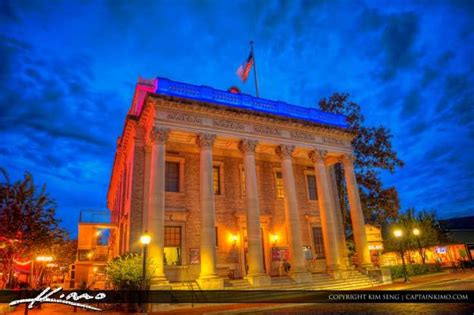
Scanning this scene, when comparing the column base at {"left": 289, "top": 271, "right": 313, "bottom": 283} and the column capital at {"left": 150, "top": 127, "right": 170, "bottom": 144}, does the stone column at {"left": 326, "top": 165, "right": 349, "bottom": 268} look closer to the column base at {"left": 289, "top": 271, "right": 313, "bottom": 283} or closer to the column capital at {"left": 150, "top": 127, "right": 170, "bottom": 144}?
the column base at {"left": 289, "top": 271, "right": 313, "bottom": 283}

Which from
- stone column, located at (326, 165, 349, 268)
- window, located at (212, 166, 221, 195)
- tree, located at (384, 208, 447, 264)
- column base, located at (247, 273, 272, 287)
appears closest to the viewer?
column base, located at (247, 273, 272, 287)

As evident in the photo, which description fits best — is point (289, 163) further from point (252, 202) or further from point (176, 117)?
point (176, 117)

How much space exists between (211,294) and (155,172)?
6514 millimetres

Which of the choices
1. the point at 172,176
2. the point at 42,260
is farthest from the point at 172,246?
the point at 42,260

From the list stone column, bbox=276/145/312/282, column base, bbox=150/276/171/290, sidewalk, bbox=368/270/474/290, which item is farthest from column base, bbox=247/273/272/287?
sidewalk, bbox=368/270/474/290

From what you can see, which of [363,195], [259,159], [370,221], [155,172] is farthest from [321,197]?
[370,221]

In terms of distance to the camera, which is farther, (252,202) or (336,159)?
(336,159)

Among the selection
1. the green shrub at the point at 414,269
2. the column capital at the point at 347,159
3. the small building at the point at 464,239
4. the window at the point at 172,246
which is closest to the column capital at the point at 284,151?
the column capital at the point at 347,159

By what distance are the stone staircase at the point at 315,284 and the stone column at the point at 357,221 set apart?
1376mm

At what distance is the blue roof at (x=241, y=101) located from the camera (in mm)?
17812

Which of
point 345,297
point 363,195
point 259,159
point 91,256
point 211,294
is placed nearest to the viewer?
point 345,297

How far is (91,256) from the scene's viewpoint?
86.0 ft

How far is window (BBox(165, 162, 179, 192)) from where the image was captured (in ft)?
64.1

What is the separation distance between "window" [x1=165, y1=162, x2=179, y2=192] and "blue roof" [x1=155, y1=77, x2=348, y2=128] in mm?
4691
